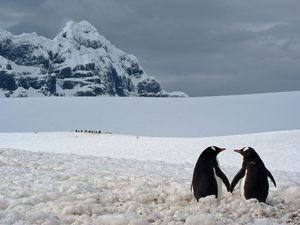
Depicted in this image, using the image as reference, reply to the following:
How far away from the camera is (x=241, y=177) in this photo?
750 cm

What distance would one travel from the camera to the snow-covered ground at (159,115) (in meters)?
41.0

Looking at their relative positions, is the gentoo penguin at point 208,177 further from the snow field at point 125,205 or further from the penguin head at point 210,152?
Result: the snow field at point 125,205

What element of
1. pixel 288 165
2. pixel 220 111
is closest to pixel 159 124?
pixel 220 111

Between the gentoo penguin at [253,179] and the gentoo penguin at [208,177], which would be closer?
the gentoo penguin at [253,179]

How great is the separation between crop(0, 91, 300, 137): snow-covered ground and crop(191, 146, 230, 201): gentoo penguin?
30769 mm

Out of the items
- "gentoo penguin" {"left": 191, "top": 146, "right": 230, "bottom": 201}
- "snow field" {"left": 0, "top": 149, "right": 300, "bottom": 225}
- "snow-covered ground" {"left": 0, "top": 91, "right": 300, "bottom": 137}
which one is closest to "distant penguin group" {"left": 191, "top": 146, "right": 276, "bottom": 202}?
"gentoo penguin" {"left": 191, "top": 146, "right": 230, "bottom": 201}

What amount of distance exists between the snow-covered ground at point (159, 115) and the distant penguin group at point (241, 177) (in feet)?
101

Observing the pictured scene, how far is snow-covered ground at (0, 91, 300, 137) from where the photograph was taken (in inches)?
1613

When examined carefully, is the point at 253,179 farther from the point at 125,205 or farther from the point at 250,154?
the point at 125,205

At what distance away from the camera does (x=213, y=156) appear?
7.46 m

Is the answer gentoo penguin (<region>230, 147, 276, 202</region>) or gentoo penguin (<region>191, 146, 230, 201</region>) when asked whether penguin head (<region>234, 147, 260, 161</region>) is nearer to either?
gentoo penguin (<region>230, 147, 276, 202</region>)

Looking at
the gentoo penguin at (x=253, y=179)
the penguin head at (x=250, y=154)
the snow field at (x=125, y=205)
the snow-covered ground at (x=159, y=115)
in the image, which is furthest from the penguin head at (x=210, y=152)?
the snow-covered ground at (x=159, y=115)

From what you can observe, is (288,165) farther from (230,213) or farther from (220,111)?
(220,111)

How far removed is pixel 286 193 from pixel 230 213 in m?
1.39
